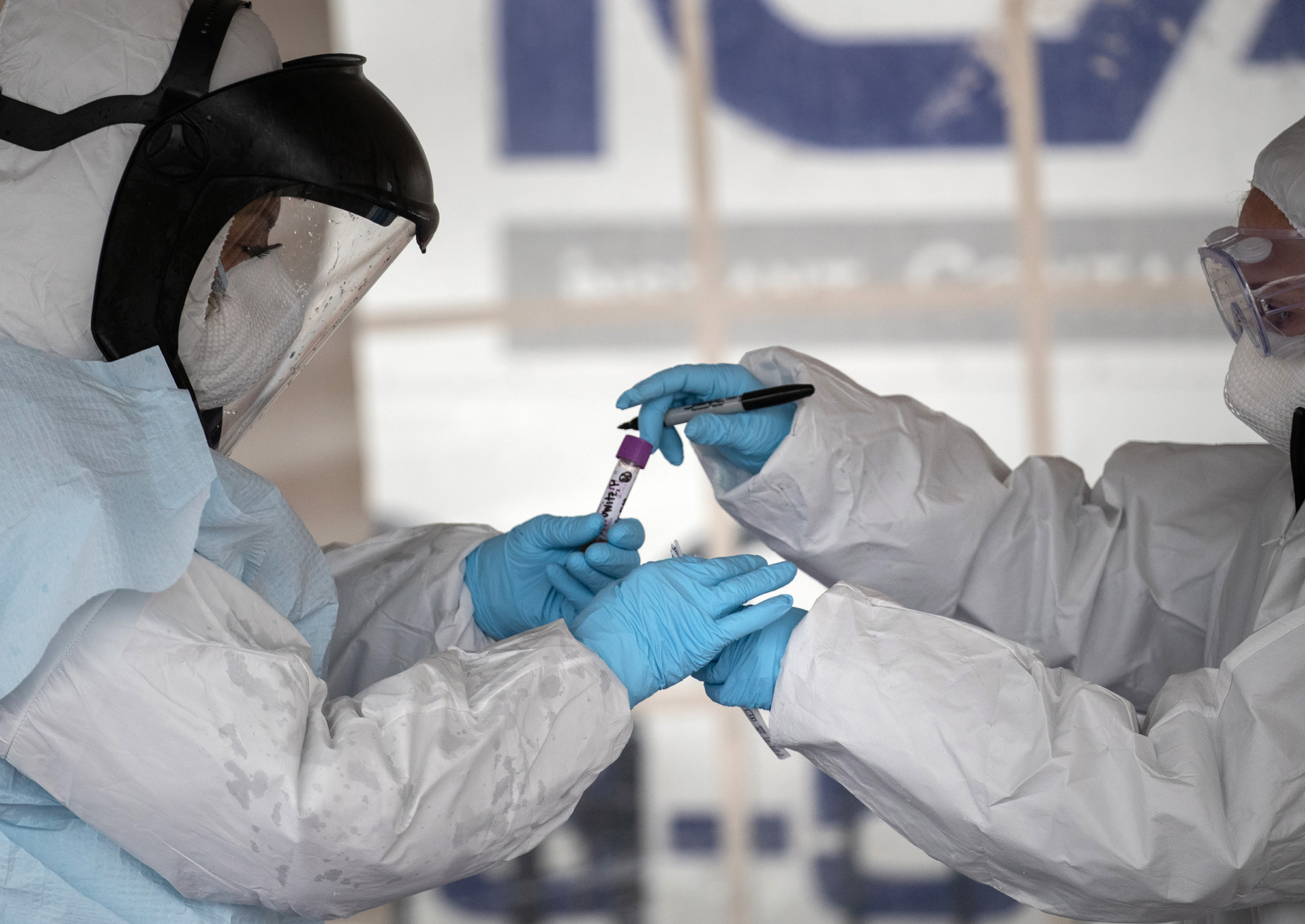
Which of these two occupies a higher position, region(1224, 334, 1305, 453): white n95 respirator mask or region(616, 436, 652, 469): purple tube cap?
region(1224, 334, 1305, 453): white n95 respirator mask

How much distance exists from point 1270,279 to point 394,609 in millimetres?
1111

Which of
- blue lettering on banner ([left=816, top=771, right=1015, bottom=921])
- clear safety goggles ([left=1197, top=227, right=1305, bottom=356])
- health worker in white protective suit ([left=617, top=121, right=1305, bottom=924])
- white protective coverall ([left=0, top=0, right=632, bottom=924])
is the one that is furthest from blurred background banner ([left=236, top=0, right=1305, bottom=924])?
white protective coverall ([left=0, top=0, right=632, bottom=924])

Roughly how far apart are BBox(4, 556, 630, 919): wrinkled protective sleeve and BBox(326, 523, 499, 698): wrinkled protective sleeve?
1.29ft

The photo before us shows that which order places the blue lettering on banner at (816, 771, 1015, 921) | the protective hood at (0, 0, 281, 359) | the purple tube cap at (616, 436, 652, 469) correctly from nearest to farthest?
1. the protective hood at (0, 0, 281, 359)
2. the purple tube cap at (616, 436, 652, 469)
3. the blue lettering on banner at (816, 771, 1015, 921)

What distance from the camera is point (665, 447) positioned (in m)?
1.48

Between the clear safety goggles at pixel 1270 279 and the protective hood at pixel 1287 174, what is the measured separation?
1.3 inches

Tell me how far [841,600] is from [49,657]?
72cm

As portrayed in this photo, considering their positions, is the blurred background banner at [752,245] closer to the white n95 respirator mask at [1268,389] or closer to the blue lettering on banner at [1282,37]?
Result: the blue lettering on banner at [1282,37]

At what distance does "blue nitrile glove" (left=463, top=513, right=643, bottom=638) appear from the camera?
4.56 feet

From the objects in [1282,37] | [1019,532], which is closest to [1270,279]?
[1019,532]

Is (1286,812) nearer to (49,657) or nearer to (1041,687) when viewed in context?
(1041,687)

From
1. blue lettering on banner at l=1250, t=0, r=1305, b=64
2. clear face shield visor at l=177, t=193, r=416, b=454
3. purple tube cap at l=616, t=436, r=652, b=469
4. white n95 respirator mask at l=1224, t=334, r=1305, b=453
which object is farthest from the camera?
blue lettering on banner at l=1250, t=0, r=1305, b=64

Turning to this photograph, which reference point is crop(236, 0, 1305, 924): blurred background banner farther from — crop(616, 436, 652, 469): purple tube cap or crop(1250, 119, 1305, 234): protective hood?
crop(1250, 119, 1305, 234): protective hood

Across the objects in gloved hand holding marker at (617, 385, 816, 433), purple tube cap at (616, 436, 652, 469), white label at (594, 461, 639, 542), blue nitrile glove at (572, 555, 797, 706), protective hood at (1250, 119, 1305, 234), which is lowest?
blue nitrile glove at (572, 555, 797, 706)
